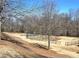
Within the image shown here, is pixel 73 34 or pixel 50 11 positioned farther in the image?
pixel 73 34

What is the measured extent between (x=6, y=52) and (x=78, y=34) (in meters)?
32.0

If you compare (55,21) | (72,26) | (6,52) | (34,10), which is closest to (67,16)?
(72,26)

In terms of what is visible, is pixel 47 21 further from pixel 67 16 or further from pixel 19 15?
pixel 67 16

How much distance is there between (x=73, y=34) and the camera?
40.9 m

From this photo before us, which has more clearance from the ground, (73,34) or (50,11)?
(50,11)

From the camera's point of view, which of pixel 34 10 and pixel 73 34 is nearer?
pixel 34 10

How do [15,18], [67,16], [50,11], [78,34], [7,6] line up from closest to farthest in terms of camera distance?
[7,6] < [15,18] < [50,11] < [67,16] < [78,34]

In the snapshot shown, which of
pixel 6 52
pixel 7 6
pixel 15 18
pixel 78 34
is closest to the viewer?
pixel 6 52

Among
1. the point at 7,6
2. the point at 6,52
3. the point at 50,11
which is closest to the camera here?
the point at 6,52

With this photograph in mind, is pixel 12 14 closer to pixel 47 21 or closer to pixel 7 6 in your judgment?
pixel 7 6

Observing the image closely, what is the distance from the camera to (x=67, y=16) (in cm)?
3594

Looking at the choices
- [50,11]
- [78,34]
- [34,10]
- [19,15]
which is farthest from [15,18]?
[78,34]

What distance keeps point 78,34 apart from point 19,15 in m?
30.2

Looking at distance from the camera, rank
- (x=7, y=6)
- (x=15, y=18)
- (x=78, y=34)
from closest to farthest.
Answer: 1. (x=7, y=6)
2. (x=15, y=18)
3. (x=78, y=34)
